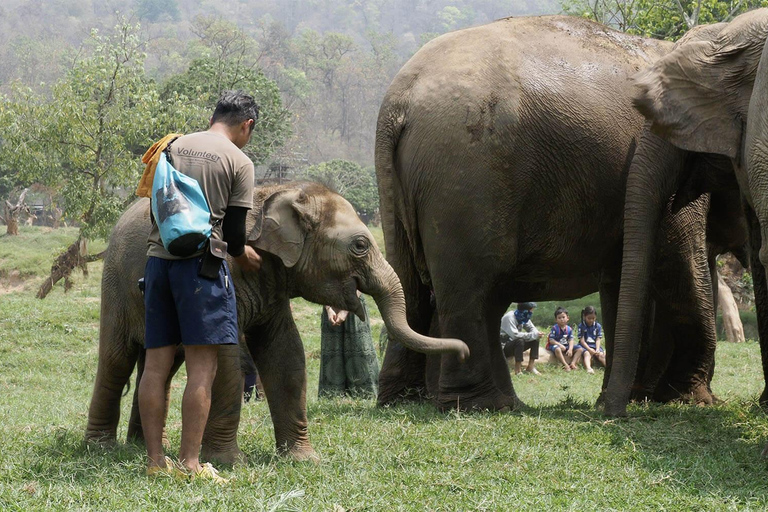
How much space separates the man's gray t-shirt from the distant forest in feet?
112

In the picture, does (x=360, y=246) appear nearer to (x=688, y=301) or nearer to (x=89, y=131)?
(x=688, y=301)

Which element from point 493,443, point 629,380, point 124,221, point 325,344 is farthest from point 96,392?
point 325,344

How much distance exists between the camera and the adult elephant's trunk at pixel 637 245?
6191mm

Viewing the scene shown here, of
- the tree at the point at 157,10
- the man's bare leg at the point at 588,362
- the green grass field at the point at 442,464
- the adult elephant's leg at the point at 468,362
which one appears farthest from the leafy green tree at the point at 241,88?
the tree at the point at 157,10

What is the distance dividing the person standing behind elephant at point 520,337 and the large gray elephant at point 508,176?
6.82 meters

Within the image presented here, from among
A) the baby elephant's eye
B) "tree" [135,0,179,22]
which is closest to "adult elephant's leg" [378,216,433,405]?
the baby elephant's eye

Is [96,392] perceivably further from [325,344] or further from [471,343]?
[325,344]

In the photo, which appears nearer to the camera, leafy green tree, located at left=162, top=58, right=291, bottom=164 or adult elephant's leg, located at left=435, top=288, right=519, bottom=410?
adult elephant's leg, located at left=435, top=288, right=519, bottom=410

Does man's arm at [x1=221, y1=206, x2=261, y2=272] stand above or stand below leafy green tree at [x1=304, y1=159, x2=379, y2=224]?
below

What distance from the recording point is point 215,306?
14.8ft

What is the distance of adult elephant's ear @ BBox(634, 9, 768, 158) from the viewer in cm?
596

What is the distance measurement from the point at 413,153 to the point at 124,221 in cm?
207

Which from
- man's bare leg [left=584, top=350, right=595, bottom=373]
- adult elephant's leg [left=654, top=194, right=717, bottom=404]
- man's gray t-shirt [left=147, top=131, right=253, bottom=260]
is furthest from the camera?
man's bare leg [left=584, top=350, right=595, bottom=373]

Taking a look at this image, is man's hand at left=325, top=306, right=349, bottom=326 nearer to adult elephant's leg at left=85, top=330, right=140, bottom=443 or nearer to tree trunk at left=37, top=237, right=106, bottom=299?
adult elephant's leg at left=85, top=330, right=140, bottom=443
